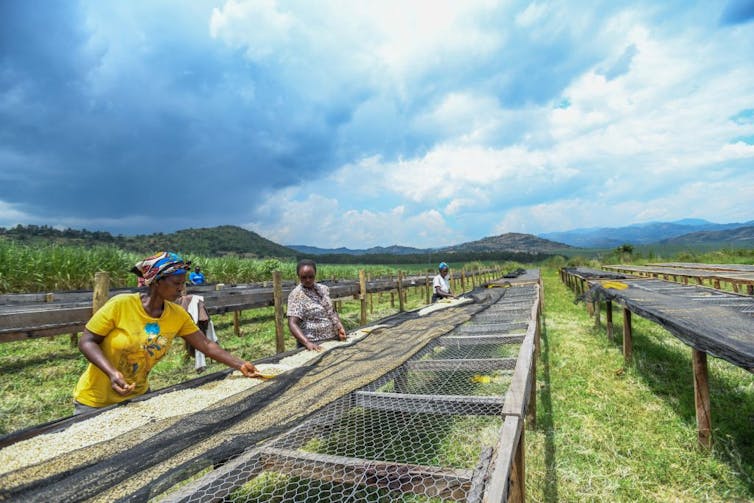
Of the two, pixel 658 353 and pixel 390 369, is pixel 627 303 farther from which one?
pixel 390 369

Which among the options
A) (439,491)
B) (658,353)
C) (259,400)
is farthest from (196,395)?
(658,353)

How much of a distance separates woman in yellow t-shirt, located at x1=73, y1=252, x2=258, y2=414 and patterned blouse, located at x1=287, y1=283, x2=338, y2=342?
182 centimetres

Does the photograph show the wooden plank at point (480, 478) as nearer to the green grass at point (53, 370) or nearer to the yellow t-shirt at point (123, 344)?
the yellow t-shirt at point (123, 344)

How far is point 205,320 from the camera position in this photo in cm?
522

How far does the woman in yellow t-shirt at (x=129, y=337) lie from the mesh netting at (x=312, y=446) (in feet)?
2.04

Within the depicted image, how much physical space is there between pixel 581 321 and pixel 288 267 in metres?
15.8

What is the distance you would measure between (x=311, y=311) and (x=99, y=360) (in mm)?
2335

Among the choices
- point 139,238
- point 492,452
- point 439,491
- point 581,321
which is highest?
point 139,238

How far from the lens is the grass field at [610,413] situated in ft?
8.57

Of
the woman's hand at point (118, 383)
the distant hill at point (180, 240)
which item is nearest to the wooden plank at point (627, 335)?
the woman's hand at point (118, 383)

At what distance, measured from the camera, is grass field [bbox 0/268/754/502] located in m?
2.61

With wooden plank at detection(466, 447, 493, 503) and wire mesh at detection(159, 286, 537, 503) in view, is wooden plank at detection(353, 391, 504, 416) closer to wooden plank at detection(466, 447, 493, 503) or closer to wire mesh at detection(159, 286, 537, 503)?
wire mesh at detection(159, 286, 537, 503)

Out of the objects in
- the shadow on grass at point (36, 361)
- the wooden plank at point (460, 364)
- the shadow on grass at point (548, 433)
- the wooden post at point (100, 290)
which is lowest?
the shadow on grass at point (548, 433)

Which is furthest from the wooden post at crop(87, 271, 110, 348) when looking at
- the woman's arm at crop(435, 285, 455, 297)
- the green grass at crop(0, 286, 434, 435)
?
the woman's arm at crop(435, 285, 455, 297)
